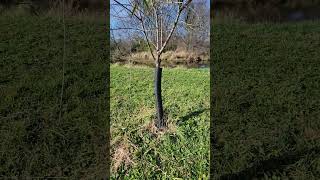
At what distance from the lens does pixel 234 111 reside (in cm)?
486

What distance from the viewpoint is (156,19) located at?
13.7 feet

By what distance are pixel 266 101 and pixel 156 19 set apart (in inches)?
69.9

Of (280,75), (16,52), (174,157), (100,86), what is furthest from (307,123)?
(16,52)

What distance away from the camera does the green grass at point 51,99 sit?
409 cm

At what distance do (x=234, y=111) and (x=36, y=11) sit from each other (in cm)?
Result: 386

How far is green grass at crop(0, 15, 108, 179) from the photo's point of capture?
409 cm

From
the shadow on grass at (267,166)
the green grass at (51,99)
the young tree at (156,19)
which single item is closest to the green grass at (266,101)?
the shadow on grass at (267,166)

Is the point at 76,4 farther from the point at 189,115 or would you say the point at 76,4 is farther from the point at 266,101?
the point at 266,101

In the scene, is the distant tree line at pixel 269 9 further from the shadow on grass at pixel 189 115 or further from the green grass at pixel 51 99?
the shadow on grass at pixel 189 115

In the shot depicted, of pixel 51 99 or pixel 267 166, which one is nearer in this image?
pixel 267 166

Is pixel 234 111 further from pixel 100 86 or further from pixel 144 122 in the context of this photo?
pixel 100 86

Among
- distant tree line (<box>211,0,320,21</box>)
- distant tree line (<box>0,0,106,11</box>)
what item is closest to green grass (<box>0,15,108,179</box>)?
distant tree line (<box>0,0,106,11</box>)

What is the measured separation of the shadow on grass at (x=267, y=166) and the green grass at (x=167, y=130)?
0.32 meters

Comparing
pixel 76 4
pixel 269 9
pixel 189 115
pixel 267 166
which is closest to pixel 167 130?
pixel 189 115
